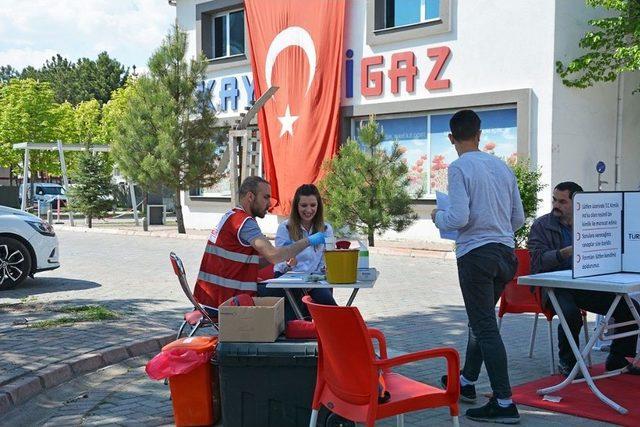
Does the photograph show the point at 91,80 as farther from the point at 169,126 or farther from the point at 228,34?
the point at 169,126

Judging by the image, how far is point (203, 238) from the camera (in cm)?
2205

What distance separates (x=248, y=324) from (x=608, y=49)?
15.1m

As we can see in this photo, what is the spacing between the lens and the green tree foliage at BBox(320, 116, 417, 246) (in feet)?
58.9

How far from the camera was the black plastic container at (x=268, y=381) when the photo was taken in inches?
190

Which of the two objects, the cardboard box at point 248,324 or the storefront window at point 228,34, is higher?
the storefront window at point 228,34

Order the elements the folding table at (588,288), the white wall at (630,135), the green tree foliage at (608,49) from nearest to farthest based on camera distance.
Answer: the folding table at (588,288) → the green tree foliage at (608,49) → the white wall at (630,135)

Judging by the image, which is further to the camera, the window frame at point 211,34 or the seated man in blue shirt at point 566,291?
the window frame at point 211,34

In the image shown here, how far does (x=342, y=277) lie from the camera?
211 inches

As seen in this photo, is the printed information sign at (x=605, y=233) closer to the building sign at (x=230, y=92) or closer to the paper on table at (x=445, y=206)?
the paper on table at (x=445, y=206)

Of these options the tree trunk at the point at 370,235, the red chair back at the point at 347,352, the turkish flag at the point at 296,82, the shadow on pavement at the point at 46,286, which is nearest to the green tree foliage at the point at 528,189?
the tree trunk at the point at 370,235

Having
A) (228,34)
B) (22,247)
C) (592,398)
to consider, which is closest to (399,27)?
(228,34)

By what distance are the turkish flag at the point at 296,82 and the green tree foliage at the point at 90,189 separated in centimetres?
711

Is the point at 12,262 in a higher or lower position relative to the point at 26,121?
lower

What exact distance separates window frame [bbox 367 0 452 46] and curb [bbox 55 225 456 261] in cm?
560
